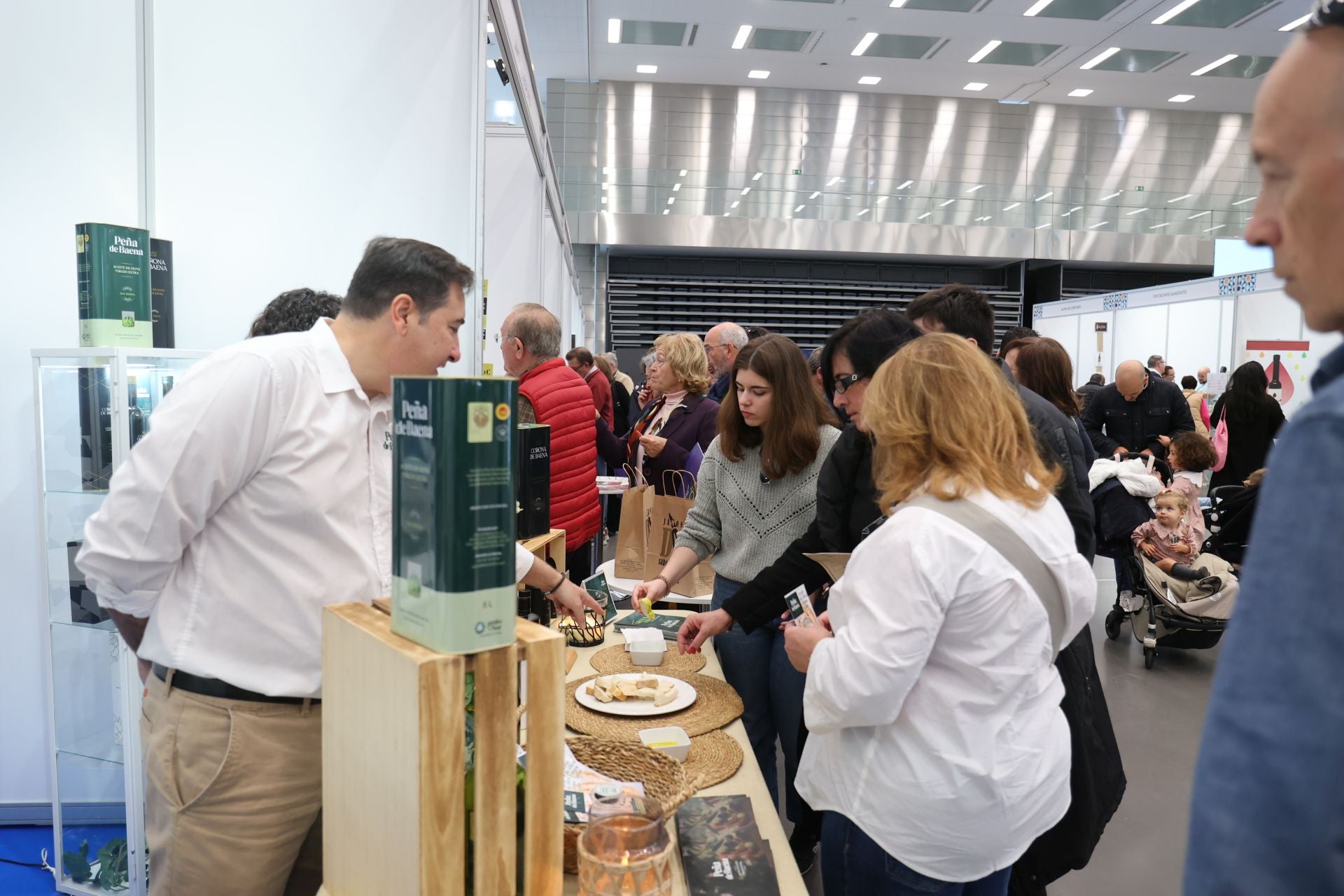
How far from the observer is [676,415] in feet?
14.1

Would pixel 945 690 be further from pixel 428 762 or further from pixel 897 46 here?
pixel 897 46

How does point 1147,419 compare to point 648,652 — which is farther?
point 1147,419

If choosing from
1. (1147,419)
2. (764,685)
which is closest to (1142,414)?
(1147,419)

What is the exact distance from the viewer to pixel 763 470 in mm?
2529

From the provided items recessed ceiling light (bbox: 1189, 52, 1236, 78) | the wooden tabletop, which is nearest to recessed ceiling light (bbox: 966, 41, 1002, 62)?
recessed ceiling light (bbox: 1189, 52, 1236, 78)

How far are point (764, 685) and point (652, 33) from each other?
1315 cm

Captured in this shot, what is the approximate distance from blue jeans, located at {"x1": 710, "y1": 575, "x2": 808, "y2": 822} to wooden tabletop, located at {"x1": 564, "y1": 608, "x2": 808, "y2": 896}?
28 cm

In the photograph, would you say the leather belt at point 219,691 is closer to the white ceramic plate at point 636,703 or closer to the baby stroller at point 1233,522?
the white ceramic plate at point 636,703

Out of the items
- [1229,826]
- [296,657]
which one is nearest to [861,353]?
[296,657]

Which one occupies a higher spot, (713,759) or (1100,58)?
(1100,58)

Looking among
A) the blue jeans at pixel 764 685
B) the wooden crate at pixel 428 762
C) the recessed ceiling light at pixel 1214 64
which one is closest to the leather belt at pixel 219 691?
the wooden crate at pixel 428 762

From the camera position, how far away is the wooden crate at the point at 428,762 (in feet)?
3.19

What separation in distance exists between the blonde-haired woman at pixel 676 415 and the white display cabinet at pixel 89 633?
2141 mm

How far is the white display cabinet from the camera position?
2.57 meters
